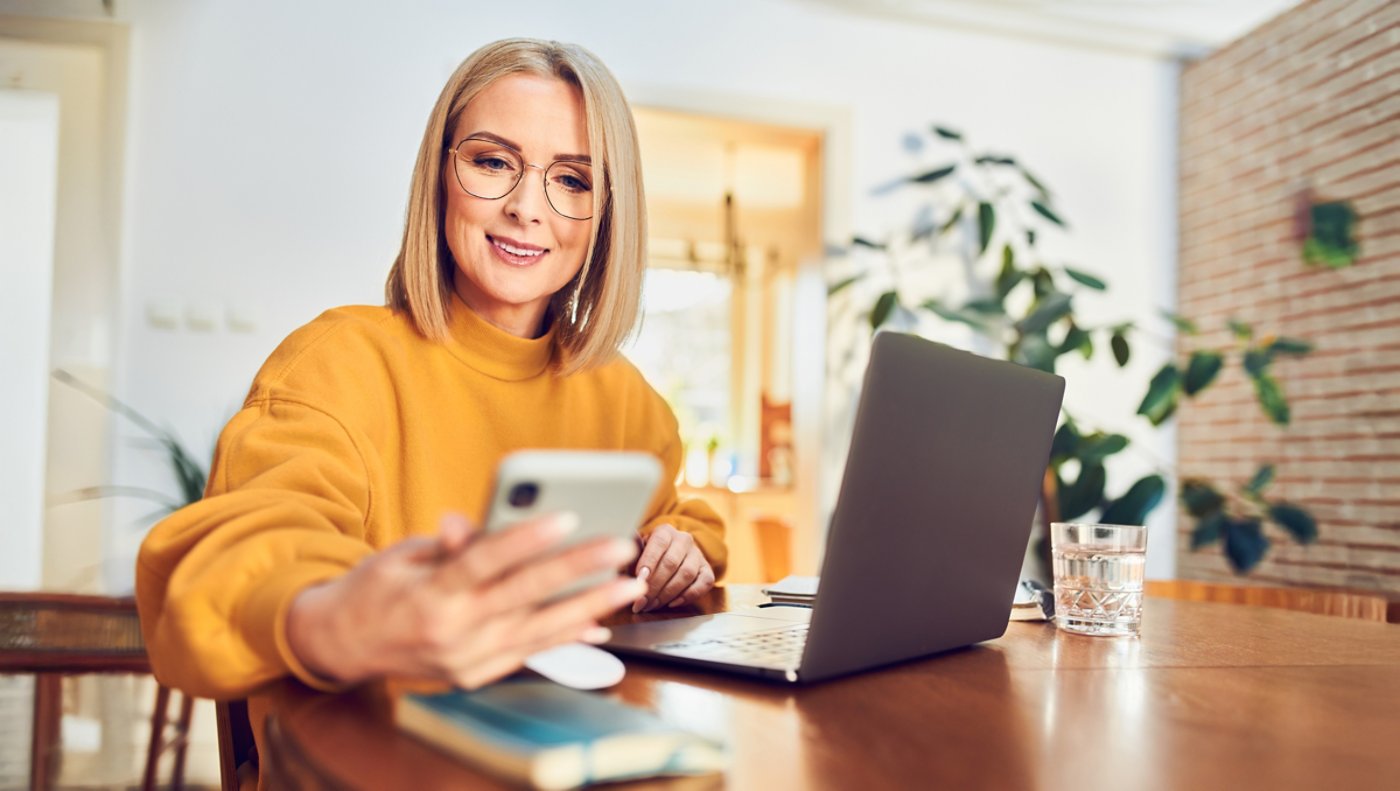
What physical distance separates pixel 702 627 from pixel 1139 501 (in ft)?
9.65

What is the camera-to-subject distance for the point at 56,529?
3.23m

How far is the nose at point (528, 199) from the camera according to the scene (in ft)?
4.26

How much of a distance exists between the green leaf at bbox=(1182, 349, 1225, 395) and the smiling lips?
293 cm

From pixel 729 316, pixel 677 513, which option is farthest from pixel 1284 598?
pixel 729 316

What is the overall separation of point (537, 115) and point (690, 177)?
573 centimetres

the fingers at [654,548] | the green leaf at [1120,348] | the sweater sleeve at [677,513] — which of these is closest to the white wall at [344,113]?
the green leaf at [1120,348]

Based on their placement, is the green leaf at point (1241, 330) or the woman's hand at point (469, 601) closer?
the woman's hand at point (469, 601)

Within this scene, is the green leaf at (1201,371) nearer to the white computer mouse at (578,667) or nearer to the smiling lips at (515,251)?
the smiling lips at (515,251)

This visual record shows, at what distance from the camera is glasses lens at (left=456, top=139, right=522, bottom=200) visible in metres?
1.30

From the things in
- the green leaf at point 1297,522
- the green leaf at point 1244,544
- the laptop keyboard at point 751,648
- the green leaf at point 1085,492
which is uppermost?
the laptop keyboard at point 751,648

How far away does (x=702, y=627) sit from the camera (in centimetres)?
106

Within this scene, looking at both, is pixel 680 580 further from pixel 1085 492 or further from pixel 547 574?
pixel 1085 492

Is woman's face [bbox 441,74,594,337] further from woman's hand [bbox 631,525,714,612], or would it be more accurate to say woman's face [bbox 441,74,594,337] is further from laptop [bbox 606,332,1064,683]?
laptop [bbox 606,332,1064,683]

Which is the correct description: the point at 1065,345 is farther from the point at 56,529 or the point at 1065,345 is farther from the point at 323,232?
the point at 56,529
